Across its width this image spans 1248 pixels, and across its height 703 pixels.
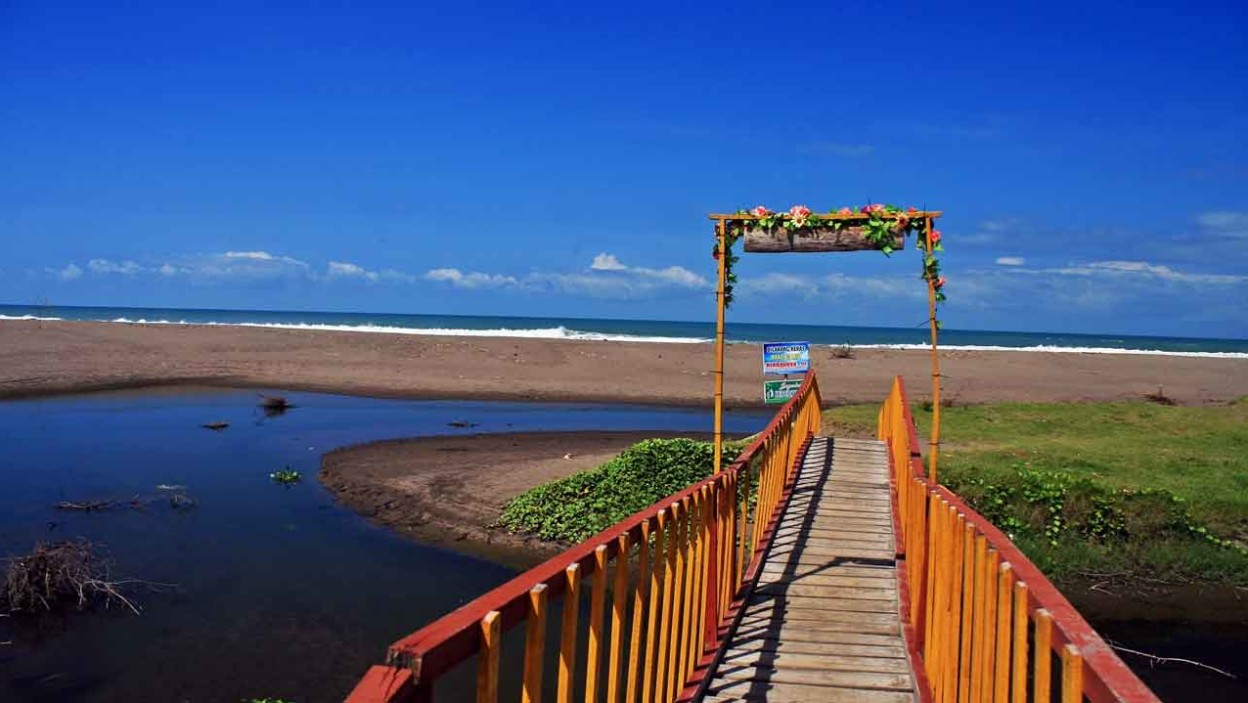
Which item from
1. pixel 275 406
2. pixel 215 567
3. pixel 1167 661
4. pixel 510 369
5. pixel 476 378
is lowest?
pixel 1167 661

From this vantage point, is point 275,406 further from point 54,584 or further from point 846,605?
point 846,605

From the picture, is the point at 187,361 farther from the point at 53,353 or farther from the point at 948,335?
the point at 948,335

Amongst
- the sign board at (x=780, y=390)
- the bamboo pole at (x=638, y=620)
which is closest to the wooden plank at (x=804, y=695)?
the bamboo pole at (x=638, y=620)

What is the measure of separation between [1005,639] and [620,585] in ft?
4.76

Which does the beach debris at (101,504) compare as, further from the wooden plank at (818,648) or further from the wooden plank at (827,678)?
the wooden plank at (827,678)

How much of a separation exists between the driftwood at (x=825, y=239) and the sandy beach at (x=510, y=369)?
19.5 metres

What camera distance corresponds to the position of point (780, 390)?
388 inches

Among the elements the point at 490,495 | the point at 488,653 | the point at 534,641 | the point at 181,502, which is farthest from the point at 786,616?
the point at 181,502

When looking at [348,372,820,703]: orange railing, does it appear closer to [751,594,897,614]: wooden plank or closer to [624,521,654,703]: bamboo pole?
[624,521,654,703]: bamboo pole

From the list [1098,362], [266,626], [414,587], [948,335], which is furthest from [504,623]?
[948,335]

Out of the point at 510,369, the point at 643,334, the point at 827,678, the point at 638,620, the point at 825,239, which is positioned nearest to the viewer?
the point at 638,620

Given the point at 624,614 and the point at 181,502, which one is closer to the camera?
the point at 624,614

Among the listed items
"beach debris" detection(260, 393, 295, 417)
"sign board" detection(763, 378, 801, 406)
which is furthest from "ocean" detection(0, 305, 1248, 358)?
"sign board" detection(763, 378, 801, 406)

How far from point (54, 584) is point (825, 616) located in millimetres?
7600
